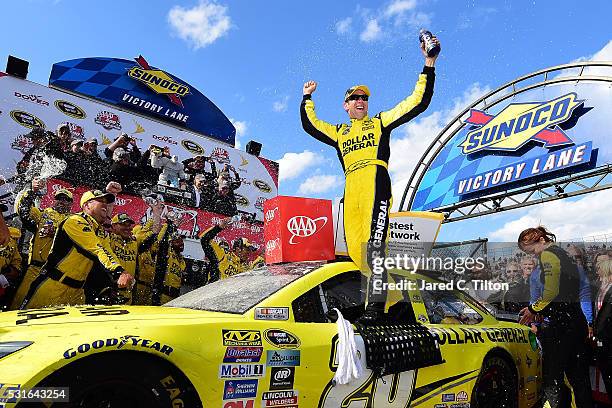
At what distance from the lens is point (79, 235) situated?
15.1 ft

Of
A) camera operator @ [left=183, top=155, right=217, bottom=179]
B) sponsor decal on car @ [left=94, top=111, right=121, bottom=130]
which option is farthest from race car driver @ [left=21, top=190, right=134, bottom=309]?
camera operator @ [left=183, top=155, right=217, bottom=179]

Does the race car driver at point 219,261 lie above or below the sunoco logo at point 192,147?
below

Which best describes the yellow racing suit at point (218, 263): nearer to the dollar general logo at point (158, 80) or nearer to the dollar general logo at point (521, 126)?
the dollar general logo at point (158, 80)

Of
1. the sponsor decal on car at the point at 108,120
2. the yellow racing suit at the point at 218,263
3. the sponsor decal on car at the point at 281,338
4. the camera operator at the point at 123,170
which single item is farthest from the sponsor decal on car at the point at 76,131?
the sponsor decal on car at the point at 281,338

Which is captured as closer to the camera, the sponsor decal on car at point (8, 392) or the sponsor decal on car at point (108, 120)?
the sponsor decal on car at point (8, 392)

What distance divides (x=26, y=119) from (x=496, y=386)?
27.8 ft

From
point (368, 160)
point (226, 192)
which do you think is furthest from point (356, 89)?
point (226, 192)

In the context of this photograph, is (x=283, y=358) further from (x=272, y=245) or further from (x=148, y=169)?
(x=148, y=169)

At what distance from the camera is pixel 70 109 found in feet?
29.4

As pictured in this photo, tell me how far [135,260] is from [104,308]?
538 cm

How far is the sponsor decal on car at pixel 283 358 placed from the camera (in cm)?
254

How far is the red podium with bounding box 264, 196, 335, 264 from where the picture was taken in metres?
4.59

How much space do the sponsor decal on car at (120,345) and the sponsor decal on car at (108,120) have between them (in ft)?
27.1

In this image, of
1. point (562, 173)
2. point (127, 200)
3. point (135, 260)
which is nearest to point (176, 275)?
point (135, 260)
